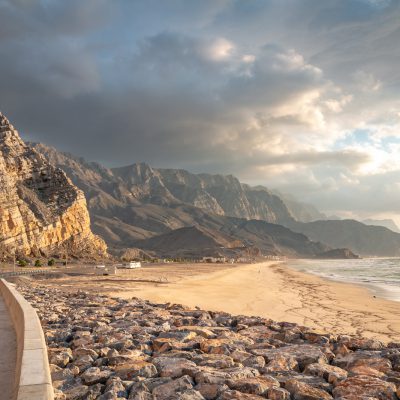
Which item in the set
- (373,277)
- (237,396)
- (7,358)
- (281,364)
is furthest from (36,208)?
(237,396)

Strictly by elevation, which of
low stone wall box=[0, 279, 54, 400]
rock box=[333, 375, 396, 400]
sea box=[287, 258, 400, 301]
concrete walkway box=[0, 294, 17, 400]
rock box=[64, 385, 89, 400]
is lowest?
sea box=[287, 258, 400, 301]

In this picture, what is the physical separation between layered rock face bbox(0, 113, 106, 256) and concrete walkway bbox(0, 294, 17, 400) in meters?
68.4

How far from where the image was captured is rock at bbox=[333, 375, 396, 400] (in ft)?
16.7

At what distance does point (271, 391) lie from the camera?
505 centimetres

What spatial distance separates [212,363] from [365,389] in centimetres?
238

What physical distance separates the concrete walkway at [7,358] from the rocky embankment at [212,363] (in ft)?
2.01

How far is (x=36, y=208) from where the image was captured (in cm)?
8362

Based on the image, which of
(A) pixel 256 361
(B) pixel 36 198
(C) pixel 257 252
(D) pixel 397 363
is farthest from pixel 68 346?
(C) pixel 257 252

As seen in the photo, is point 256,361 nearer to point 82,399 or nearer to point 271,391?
point 271,391

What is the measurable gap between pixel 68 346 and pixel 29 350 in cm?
282

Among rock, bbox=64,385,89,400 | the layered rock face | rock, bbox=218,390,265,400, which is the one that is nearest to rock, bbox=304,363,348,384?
rock, bbox=218,390,265,400

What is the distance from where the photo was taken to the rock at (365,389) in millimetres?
5102

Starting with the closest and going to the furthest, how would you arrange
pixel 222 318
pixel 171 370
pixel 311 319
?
pixel 171 370, pixel 222 318, pixel 311 319

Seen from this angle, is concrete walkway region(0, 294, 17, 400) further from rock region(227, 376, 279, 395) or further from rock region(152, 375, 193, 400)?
rock region(227, 376, 279, 395)
